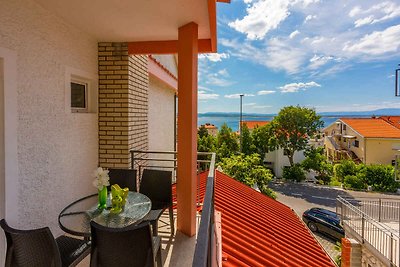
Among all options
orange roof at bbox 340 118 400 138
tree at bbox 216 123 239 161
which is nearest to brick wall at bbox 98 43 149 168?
tree at bbox 216 123 239 161

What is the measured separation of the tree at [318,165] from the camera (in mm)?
25531

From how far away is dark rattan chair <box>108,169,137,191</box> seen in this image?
3.67 m

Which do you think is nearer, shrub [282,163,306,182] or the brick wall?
the brick wall

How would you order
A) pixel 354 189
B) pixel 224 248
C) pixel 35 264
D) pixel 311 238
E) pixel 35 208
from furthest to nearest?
1. pixel 354 189
2. pixel 311 238
3. pixel 224 248
4. pixel 35 208
5. pixel 35 264

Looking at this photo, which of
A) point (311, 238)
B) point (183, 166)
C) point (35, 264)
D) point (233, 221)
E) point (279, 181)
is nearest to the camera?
point (35, 264)

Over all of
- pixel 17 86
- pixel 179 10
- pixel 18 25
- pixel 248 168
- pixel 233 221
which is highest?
pixel 179 10

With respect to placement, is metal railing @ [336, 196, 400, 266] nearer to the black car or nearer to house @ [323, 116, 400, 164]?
the black car

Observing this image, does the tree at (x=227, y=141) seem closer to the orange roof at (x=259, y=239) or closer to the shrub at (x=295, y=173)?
the shrub at (x=295, y=173)

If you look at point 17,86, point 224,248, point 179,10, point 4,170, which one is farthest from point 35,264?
point 179,10

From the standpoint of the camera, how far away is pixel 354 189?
22.7 metres

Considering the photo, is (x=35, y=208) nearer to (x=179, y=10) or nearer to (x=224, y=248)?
(x=224, y=248)

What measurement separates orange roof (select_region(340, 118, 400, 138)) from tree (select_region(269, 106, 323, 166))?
668 centimetres

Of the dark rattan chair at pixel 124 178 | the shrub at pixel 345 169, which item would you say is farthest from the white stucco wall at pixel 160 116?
the shrub at pixel 345 169

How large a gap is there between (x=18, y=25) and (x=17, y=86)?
2.05ft
